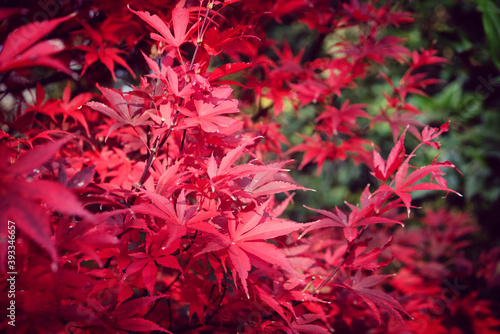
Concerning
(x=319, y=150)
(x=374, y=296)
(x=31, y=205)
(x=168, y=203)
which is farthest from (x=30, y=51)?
(x=319, y=150)

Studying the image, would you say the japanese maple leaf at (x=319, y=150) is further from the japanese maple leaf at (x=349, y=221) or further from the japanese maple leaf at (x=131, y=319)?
the japanese maple leaf at (x=131, y=319)

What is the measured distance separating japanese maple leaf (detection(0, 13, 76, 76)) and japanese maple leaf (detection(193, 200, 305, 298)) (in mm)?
301

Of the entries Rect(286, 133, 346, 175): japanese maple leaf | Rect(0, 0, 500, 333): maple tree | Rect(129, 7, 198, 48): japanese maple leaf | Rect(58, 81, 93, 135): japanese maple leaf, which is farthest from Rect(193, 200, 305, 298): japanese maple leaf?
Rect(286, 133, 346, 175): japanese maple leaf

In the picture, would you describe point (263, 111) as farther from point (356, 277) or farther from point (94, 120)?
point (356, 277)

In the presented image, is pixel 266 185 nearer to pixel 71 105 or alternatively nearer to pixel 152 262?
pixel 152 262

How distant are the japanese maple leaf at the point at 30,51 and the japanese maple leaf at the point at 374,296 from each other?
2.02 ft

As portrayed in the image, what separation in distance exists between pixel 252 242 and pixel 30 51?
16.1 inches

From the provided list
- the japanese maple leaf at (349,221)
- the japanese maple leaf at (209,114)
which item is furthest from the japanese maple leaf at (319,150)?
the japanese maple leaf at (209,114)

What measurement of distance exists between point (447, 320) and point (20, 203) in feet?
5.22

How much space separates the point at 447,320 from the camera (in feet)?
4.46

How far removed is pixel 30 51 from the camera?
14.5 inches

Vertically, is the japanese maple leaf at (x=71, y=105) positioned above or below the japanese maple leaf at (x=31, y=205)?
below

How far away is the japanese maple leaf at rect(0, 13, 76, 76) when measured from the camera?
364 millimetres

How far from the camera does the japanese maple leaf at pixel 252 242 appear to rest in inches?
20.6
